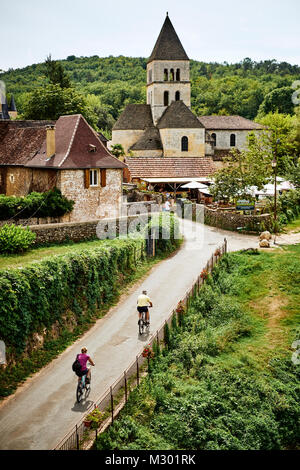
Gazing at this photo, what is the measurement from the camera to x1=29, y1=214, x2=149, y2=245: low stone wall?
25000 millimetres

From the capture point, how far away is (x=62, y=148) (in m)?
31.5

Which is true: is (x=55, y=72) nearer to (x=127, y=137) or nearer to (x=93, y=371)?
(x=127, y=137)

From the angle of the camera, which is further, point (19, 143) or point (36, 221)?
point (19, 143)

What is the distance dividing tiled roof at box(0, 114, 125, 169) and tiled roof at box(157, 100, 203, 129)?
2460 cm

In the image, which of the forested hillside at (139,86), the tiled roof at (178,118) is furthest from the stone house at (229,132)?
the forested hillside at (139,86)

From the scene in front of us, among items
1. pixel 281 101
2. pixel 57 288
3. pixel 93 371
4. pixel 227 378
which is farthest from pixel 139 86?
pixel 93 371

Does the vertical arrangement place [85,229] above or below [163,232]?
above

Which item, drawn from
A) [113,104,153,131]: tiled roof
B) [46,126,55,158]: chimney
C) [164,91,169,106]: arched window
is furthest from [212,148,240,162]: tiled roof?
[46,126,55,158]: chimney

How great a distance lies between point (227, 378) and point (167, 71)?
171 ft

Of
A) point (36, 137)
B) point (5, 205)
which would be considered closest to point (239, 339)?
point (5, 205)

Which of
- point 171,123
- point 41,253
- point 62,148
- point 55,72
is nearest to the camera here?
point 41,253

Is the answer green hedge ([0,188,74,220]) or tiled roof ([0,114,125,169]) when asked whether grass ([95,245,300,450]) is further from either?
tiled roof ([0,114,125,169])

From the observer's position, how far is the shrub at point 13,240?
23.2 meters
